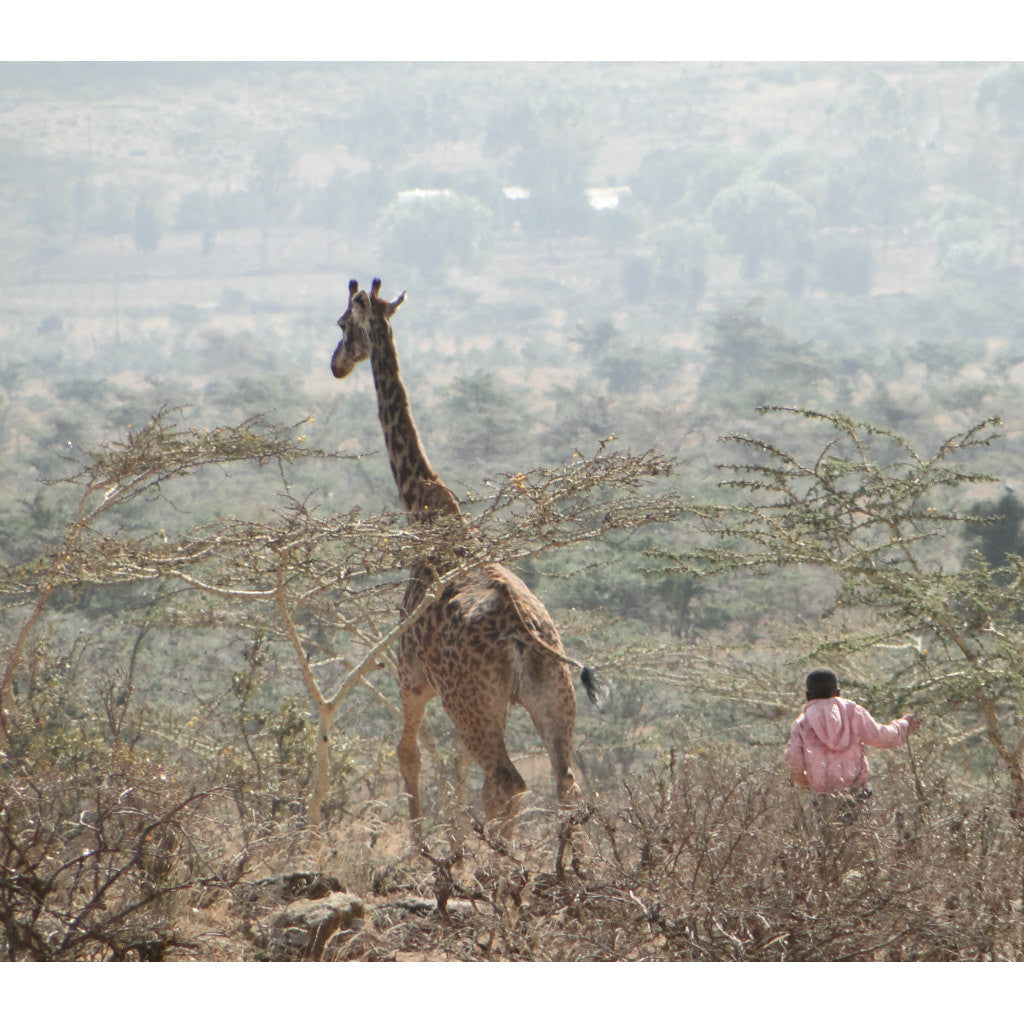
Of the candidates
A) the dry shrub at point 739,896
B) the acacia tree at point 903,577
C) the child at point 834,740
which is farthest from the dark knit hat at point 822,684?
the acacia tree at point 903,577

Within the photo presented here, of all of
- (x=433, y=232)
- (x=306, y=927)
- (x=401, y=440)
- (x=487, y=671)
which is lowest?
(x=306, y=927)

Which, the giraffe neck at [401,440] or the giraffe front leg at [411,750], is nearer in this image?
the giraffe front leg at [411,750]

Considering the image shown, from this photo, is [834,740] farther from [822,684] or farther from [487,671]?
[487,671]

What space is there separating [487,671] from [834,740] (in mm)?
1732

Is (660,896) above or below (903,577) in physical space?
below

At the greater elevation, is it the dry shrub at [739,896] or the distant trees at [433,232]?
the distant trees at [433,232]

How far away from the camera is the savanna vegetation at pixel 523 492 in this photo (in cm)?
450

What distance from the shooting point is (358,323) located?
7871 mm

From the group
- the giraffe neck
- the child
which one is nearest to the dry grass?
the child

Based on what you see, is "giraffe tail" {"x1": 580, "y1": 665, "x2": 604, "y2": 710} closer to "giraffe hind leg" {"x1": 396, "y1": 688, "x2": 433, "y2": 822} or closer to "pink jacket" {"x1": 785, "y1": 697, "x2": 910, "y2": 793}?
"pink jacket" {"x1": 785, "y1": 697, "x2": 910, "y2": 793}

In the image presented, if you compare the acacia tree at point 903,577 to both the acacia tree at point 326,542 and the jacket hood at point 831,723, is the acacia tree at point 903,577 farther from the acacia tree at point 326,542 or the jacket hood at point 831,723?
the jacket hood at point 831,723

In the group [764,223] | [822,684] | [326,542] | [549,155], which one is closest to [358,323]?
[326,542]

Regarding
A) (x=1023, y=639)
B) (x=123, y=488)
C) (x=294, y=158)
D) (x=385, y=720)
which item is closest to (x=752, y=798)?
(x=1023, y=639)

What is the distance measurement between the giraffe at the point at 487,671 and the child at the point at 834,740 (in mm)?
911
